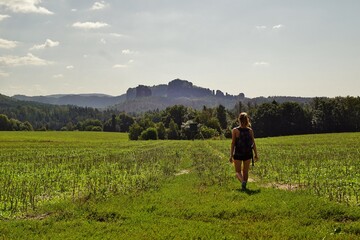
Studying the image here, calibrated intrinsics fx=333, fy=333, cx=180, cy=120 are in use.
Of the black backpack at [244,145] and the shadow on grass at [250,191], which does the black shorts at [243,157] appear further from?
the shadow on grass at [250,191]

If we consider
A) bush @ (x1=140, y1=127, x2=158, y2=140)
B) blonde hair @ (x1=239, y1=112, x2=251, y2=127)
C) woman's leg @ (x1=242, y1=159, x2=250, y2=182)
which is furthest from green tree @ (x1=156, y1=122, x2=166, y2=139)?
woman's leg @ (x1=242, y1=159, x2=250, y2=182)

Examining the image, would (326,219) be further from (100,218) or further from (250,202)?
(100,218)

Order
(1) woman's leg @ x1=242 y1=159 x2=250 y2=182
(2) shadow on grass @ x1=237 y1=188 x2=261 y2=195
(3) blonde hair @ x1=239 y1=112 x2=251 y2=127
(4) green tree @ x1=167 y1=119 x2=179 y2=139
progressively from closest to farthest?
(2) shadow on grass @ x1=237 y1=188 x2=261 y2=195 → (1) woman's leg @ x1=242 y1=159 x2=250 y2=182 → (3) blonde hair @ x1=239 y1=112 x2=251 y2=127 → (4) green tree @ x1=167 y1=119 x2=179 y2=139

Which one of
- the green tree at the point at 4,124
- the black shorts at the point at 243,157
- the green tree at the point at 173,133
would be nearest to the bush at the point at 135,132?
the green tree at the point at 173,133

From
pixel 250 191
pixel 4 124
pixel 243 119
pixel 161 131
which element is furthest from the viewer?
pixel 4 124

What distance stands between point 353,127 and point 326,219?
121260 mm

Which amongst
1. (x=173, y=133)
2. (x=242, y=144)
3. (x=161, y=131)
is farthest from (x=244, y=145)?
(x=173, y=133)

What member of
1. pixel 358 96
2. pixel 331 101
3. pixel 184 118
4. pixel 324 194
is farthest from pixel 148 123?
pixel 324 194

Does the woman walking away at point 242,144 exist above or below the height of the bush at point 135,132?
above

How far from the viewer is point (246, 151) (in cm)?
1573

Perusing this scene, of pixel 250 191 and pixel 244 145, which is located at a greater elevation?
pixel 244 145

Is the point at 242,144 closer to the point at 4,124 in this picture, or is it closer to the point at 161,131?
the point at 161,131

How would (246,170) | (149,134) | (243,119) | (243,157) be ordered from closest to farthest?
(246,170), (243,157), (243,119), (149,134)

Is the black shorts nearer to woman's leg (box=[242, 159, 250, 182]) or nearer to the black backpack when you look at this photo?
the black backpack
